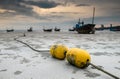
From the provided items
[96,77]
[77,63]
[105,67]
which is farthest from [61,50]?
[96,77]

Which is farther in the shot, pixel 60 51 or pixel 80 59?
pixel 60 51

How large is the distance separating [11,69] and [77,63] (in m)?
1.74

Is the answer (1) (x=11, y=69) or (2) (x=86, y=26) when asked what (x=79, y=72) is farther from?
(2) (x=86, y=26)

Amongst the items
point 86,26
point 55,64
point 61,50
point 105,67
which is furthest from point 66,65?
point 86,26

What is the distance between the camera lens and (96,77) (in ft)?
12.9

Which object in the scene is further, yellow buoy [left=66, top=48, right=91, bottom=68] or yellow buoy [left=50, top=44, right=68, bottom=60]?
yellow buoy [left=50, top=44, right=68, bottom=60]

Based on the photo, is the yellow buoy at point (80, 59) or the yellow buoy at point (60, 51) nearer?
the yellow buoy at point (80, 59)

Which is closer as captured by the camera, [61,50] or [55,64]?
[55,64]

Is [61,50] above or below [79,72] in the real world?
above

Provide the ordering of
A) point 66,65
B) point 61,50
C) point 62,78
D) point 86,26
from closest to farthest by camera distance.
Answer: point 62,78 → point 66,65 → point 61,50 → point 86,26

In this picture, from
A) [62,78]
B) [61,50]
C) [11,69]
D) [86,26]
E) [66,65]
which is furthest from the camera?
[86,26]

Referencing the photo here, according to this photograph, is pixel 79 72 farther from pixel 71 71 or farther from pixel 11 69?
pixel 11 69

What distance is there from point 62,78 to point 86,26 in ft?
100.0

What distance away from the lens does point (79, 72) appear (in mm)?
4324
